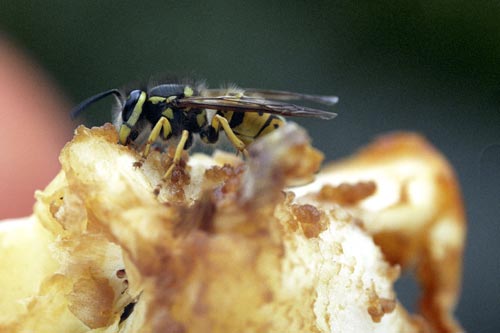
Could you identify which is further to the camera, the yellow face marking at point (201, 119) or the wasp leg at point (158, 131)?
the yellow face marking at point (201, 119)

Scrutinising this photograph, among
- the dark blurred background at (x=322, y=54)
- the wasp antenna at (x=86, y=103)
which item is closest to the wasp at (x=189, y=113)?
the wasp antenna at (x=86, y=103)

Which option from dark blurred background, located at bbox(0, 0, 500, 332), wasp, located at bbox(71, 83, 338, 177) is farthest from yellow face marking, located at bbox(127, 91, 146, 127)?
dark blurred background, located at bbox(0, 0, 500, 332)

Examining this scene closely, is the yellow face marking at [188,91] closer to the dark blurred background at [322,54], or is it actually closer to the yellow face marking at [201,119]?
the yellow face marking at [201,119]

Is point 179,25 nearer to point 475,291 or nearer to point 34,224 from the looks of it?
point 475,291

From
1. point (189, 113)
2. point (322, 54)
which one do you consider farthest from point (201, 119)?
point (322, 54)

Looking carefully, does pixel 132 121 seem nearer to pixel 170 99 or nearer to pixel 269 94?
pixel 170 99

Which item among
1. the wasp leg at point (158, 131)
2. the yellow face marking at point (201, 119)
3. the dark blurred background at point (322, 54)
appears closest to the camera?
the wasp leg at point (158, 131)

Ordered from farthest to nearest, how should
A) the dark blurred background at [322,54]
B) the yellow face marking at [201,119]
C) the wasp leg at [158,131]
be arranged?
the dark blurred background at [322,54] → the yellow face marking at [201,119] → the wasp leg at [158,131]

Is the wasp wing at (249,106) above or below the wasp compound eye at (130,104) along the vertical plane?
above
